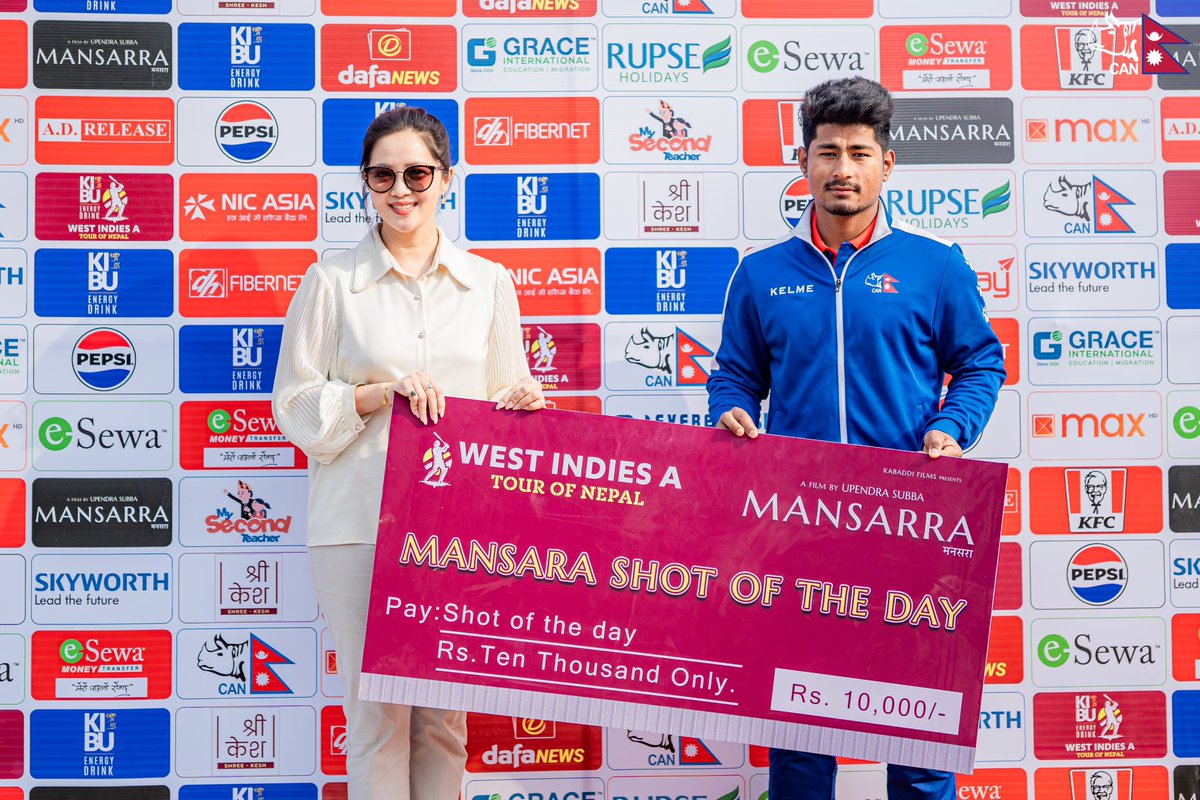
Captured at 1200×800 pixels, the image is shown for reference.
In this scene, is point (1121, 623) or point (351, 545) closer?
point (351, 545)

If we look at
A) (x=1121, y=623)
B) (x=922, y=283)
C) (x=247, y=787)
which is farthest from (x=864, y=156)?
(x=247, y=787)

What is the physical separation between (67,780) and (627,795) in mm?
1757

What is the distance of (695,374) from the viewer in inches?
121

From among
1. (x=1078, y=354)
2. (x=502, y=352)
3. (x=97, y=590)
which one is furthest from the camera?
(x=1078, y=354)

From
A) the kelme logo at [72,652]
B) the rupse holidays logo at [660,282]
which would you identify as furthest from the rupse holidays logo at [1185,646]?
the kelme logo at [72,652]

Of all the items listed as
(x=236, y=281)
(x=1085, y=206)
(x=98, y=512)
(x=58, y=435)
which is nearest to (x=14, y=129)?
(x=236, y=281)

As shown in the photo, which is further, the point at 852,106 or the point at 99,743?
the point at 99,743

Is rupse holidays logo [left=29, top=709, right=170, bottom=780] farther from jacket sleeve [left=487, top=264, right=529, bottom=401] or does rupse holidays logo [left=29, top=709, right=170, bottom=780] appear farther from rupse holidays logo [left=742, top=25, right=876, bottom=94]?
rupse holidays logo [left=742, top=25, right=876, bottom=94]

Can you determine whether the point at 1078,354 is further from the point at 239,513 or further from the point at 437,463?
the point at 239,513

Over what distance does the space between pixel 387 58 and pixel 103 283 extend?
114cm

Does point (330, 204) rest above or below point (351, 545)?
above

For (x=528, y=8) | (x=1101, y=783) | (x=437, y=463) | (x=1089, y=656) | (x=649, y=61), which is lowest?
(x=1101, y=783)

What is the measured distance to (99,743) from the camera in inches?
119

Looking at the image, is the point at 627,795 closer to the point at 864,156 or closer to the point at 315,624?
the point at 315,624
